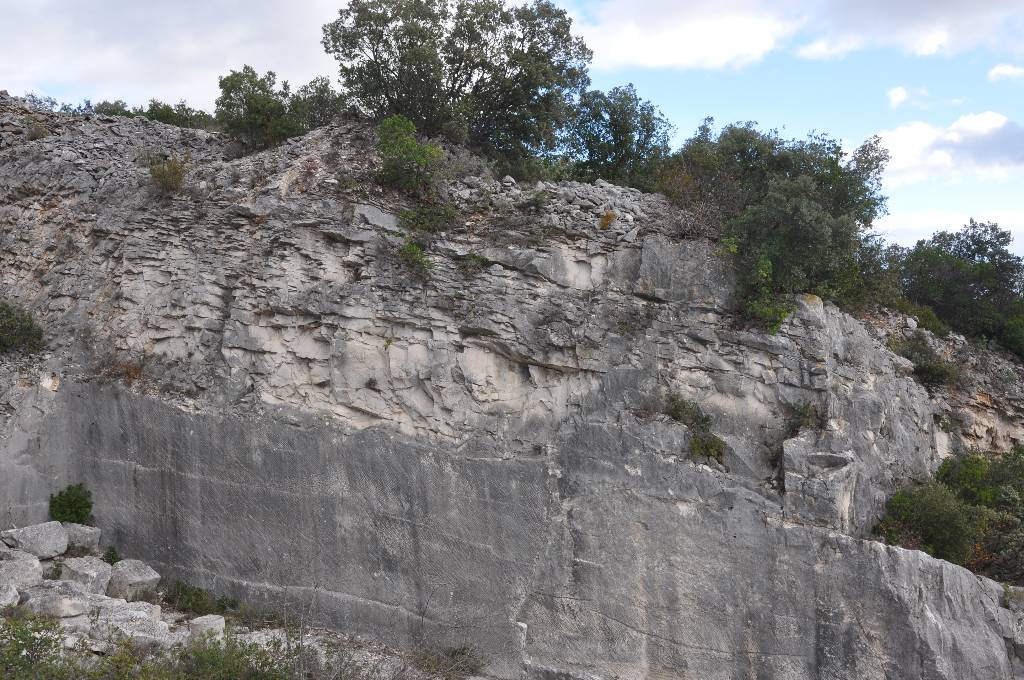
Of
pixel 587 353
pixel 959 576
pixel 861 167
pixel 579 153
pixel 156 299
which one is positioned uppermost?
pixel 579 153

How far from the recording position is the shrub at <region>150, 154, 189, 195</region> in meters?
14.2

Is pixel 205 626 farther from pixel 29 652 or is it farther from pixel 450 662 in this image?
pixel 450 662

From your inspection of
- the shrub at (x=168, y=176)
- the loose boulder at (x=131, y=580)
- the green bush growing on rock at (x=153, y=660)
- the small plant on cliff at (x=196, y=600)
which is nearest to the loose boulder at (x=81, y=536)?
the loose boulder at (x=131, y=580)

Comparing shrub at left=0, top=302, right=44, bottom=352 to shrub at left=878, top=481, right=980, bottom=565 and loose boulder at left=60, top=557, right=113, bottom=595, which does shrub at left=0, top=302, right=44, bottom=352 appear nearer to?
loose boulder at left=60, top=557, right=113, bottom=595

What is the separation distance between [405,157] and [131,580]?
8088 millimetres

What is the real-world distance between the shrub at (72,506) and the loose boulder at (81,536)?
180 millimetres

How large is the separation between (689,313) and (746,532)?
11.3 ft

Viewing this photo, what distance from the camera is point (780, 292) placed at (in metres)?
12.6

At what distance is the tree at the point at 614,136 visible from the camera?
1634 centimetres

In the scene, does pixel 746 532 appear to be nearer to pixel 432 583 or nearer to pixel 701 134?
pixel 432 583

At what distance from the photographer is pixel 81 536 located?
13.0 metres

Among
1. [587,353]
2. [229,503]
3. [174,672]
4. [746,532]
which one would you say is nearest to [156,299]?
[229,503]

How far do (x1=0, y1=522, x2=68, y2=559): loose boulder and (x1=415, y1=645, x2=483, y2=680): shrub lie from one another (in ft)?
19.9

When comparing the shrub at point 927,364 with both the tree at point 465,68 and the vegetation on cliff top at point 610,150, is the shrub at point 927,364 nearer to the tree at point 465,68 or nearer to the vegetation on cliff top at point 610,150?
the vegetation on cliff top at point 610,150
